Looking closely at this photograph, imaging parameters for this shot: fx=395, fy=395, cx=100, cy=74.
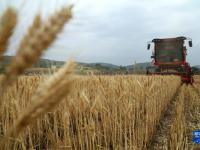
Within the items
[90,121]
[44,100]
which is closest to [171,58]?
[90,121]

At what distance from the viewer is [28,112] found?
0.68 m

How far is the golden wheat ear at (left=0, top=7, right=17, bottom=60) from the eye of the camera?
0.68 metres

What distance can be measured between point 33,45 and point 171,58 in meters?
18.8

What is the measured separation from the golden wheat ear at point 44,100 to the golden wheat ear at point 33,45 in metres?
0.05

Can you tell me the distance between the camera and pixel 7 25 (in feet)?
2.23

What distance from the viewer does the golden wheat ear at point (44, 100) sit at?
0.68 meters

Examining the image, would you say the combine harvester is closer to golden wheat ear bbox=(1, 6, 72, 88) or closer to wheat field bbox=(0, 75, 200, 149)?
wheat field bbox=(0, 75, 200, 149)

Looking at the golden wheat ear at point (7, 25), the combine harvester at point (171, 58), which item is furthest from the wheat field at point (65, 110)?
the combine harvester at point (171, 58)

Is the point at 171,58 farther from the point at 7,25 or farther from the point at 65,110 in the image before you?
the point at 7,25

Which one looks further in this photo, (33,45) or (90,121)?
(90,121)

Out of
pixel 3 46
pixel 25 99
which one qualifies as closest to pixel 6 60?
pixel 3 46

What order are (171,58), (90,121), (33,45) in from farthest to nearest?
(171,58)
(90,121)
(33,45)

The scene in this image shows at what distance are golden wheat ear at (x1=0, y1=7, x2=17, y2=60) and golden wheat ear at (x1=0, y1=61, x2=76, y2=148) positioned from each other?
10cm

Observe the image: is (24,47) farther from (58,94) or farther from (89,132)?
(89,132)
